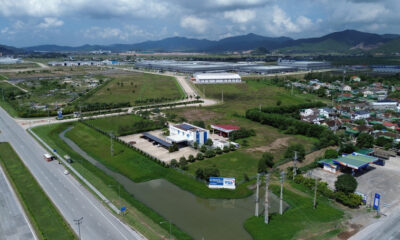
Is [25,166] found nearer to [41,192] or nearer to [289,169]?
[41,192]

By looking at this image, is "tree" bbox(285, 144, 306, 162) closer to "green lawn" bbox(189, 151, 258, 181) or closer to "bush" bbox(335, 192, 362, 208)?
"green lawn" bbox(189, 151, 258, 181)

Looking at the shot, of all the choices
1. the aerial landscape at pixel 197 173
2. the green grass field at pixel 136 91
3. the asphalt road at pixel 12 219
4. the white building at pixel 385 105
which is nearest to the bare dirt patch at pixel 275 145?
the aerial landscape at pixel 197 173

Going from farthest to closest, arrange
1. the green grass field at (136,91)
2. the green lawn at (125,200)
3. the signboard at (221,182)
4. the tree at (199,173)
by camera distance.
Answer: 1. the green grass field at (136,91)
2. the tree at (199,173)
3. the signboard at (221,182)
4. the green lawn at (125,200)

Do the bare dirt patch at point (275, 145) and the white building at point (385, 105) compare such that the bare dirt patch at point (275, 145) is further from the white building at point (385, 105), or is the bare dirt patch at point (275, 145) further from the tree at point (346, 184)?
the white building at point (385, 105)

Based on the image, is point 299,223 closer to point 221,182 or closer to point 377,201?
point 377,201

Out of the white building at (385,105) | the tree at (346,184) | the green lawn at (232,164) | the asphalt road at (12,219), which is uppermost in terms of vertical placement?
the white building at (385,105)

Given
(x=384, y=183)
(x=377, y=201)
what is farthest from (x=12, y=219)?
(x=384, y=183)
